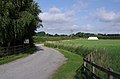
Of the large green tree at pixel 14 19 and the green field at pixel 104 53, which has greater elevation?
the large green tree at pixel 14 19

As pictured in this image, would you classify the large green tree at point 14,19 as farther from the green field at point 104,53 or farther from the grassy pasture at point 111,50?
the grassy pasture at point 111,50

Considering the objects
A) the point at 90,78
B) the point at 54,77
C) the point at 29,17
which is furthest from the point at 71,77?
the point at 29,17

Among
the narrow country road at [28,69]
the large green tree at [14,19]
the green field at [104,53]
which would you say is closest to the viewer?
the narrow country road at [28,69]

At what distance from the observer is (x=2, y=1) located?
38188 millimetres

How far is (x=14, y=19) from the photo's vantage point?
41.8 metres

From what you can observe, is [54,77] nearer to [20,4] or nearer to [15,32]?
[15,32]

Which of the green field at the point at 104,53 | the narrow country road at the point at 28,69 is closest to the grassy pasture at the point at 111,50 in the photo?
the green field at the point at 104,53

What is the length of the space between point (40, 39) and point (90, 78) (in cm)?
13035

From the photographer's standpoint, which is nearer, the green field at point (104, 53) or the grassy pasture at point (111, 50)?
the grassy pasture at point (111, 50)

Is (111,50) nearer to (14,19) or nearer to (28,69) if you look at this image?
(14,19)

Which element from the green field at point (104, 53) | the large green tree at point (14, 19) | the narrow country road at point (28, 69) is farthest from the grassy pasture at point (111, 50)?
the large green tree at point (14, 19)

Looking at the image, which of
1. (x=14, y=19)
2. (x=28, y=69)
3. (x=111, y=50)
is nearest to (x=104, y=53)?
(x=28, y=69)

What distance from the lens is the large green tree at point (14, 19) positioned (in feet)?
124

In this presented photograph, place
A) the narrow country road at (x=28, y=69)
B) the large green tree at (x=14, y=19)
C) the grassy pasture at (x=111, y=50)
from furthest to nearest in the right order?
the large green tree at (x=14, y=19), the grassy pasture at (x=111, y=50), the narrow country road at (x=28, y=69)
